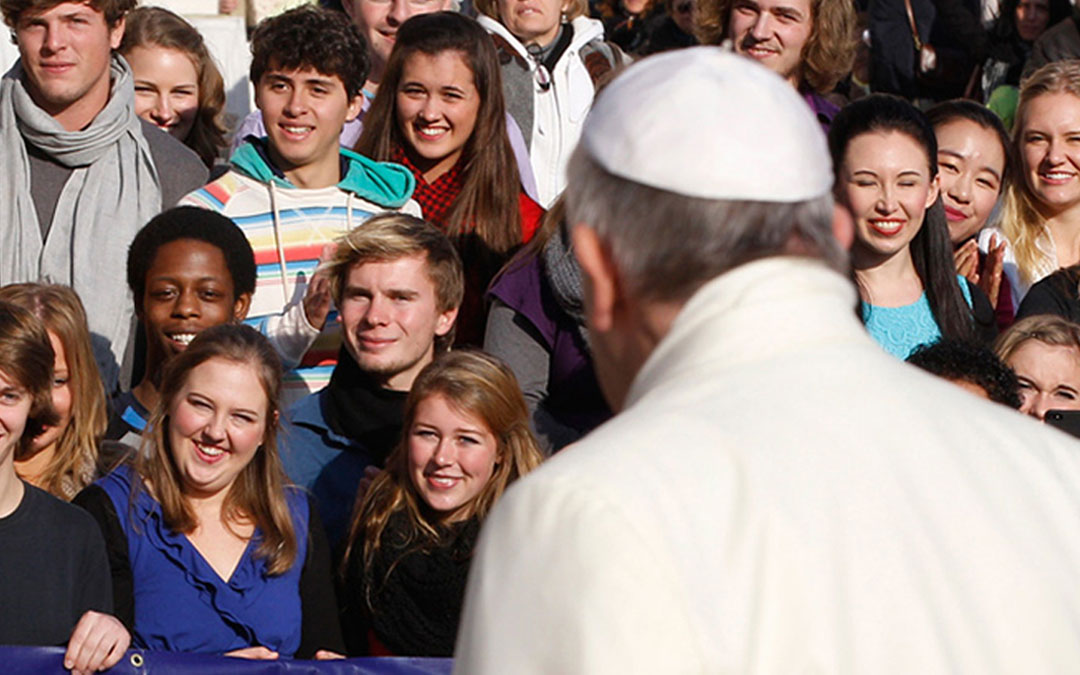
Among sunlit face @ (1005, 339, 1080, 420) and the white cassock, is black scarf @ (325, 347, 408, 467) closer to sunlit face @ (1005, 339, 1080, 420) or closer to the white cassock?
sunlit face @ (1005, 339, 1080, 420)

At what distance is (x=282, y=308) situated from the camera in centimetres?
530

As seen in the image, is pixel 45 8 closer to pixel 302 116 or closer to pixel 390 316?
pixel 302 116

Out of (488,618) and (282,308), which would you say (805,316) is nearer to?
(488,618)

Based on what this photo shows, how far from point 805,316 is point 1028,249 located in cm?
456

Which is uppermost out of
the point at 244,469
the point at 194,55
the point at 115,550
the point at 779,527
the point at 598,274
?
the point at 194,55

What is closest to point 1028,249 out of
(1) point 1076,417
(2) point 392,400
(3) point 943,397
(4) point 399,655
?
(1) point 1076,417

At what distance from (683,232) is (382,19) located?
17.1 ft

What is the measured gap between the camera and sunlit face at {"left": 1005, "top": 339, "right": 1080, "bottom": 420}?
4953 millimetres

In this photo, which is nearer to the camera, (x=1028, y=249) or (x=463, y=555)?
(x=463, y=555)

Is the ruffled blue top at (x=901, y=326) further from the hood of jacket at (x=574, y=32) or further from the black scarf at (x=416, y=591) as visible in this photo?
the hood of jacket at (x=574, y=32)

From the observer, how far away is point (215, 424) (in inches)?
172

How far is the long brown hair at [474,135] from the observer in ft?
18.1

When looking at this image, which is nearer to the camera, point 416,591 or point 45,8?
point 416,591

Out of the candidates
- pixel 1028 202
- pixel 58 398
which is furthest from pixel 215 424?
pixel 1028 202
